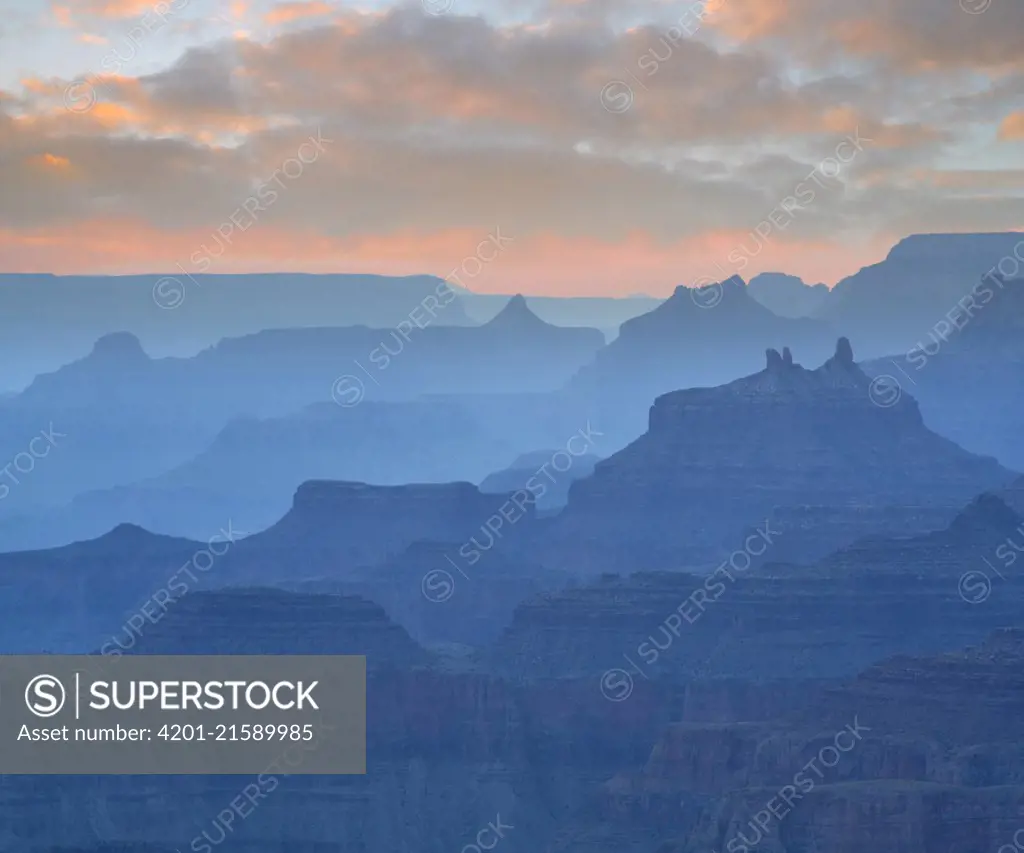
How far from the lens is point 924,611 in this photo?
15600 centimetres

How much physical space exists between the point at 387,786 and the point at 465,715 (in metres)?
7.01

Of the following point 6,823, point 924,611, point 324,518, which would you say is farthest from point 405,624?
point 6,823

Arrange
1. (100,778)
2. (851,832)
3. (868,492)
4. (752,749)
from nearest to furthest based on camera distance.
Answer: (851,832) → (752,749) → (100,778) → (868,492)

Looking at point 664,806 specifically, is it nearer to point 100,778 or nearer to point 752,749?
point 752,749

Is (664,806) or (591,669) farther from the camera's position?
(591,669)

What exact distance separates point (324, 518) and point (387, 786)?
60.0m

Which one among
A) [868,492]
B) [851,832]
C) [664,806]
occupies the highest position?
[868,492]

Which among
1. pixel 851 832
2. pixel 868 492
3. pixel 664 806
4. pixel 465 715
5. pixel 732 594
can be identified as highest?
pixel 868 492

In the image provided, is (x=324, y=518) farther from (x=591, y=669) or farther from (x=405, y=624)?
(x=591, y=669)

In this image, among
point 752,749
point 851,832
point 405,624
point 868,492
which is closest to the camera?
point 851,832

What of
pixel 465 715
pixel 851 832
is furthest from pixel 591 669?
pixel 851 832

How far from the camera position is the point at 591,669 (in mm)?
152250

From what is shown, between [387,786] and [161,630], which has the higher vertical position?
[161,630]

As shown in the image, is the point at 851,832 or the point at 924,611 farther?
the point at 924,611
